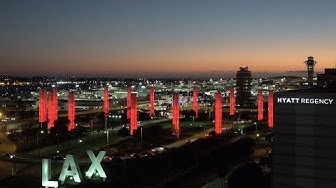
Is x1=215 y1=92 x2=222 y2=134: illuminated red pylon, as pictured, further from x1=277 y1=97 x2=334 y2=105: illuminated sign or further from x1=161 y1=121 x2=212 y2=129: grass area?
x1=277 y1=97 x2=334 y2=105: illuminated sign

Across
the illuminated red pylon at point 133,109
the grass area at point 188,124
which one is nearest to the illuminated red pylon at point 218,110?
the illuminated red pylon at point 133,109

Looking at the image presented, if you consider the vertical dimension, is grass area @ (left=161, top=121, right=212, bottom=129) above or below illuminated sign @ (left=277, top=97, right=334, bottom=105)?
below

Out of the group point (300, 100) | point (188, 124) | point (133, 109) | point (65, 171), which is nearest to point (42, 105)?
point (133, 109)

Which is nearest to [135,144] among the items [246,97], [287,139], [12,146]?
[12,146]

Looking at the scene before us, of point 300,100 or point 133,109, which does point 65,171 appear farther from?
point 133,109

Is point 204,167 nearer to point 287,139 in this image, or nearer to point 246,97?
point 287,139

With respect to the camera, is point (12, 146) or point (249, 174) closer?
point (249, 174)

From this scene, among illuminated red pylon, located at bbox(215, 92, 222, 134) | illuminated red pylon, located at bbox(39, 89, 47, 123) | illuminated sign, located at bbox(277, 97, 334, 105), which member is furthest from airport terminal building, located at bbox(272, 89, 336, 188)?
illuminated red pylon, located at bbox(39, 89, 47, 123)
